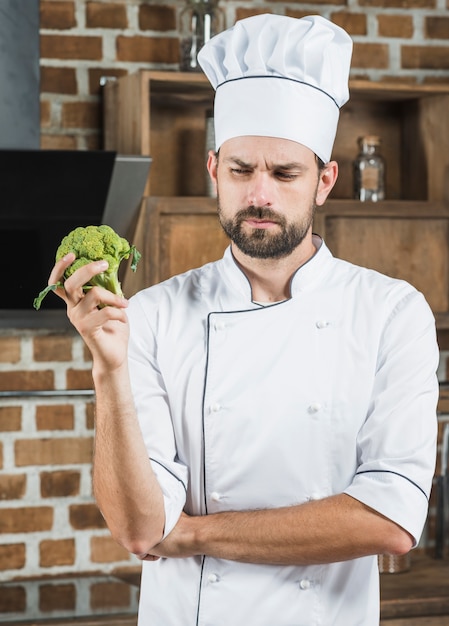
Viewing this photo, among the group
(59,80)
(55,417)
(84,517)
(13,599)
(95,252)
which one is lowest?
(13,599)

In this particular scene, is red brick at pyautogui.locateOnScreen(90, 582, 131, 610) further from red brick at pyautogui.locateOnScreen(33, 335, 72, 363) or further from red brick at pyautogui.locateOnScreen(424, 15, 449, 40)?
red brick at pyautogui.locateOnScreen(424, 15, 449, 40)

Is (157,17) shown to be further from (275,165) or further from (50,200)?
(275,165)

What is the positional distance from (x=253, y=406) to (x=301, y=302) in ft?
0.54

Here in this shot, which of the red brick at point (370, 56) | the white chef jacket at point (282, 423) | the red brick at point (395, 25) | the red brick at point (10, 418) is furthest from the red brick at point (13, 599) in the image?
the red brick at point (395, 25)

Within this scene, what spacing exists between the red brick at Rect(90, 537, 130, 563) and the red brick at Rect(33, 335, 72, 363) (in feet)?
1.50

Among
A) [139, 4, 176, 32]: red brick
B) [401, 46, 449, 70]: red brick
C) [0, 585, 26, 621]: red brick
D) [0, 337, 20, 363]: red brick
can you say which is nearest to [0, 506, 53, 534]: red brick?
[0, 585, 26, 621]: red brick

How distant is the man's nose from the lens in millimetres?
1295

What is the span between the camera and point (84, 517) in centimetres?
252

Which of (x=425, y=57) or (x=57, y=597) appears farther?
(x=425, y=57)

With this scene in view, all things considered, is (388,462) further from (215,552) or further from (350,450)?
(215,552)

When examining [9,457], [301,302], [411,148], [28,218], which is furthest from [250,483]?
[411,148]

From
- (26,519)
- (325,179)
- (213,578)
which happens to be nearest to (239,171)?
(325,179)

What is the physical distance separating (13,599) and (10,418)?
0.47 metres

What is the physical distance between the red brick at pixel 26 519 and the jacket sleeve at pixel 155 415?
1.22 m
